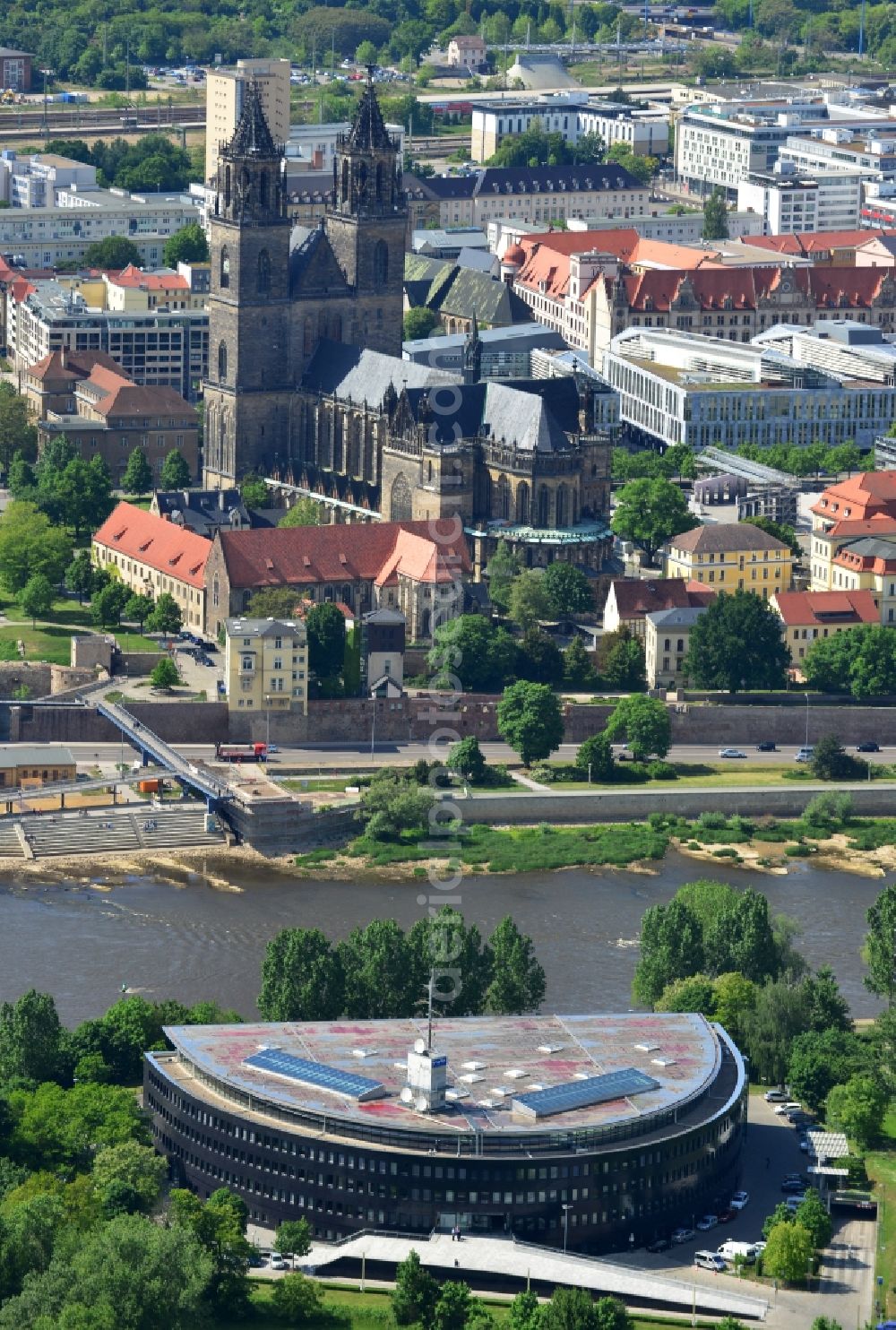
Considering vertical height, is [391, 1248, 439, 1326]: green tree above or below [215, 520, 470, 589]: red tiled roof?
below

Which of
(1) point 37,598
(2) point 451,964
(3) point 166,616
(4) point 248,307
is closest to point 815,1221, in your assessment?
(2) point 451,964

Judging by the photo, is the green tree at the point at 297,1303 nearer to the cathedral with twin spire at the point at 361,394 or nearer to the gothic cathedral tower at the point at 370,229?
the cathedral with twin spire at the point at 361,394

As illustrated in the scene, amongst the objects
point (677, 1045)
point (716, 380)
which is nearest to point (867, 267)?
point (716, 380)

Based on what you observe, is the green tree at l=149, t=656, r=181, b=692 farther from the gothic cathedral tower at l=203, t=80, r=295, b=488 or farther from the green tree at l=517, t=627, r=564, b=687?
the gothic cathedral tower at l=203, t=80, r=295, b=488

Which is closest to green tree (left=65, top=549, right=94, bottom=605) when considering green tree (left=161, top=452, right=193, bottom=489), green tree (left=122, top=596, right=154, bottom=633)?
green tree (left=122, top=596, right=154, bottom=633)

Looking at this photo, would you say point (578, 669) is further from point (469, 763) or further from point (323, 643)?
point (469, 763)
